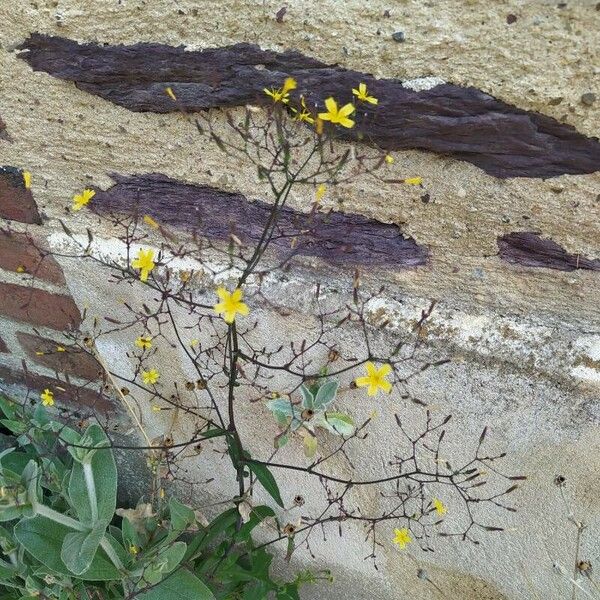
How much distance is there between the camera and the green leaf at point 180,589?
1.17 m

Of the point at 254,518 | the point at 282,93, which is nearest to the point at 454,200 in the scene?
the point at 282,93

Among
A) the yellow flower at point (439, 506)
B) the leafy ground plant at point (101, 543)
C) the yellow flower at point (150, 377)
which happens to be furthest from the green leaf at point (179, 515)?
the yellow flower at point (439, 506)

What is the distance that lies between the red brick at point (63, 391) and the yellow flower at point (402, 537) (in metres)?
0.64

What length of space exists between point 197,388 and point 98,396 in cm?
33

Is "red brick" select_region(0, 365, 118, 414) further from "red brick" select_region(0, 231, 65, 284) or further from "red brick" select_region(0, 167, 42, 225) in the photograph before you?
"red brick" select_region(0, 167, 42, 225)

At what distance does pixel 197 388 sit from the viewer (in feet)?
3.84

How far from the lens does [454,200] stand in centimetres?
79

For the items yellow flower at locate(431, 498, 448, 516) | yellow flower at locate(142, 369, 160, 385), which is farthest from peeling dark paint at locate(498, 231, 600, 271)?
yellow flower at locate(142, 369, 160, 385)

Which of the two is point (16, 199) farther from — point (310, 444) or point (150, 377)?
point (310, 444)

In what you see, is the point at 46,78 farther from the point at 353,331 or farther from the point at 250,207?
the point at 353,331

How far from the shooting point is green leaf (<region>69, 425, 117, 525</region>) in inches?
44.5

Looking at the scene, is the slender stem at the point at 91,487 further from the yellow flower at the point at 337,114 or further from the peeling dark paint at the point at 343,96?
the yellow flower at the point at 337,114

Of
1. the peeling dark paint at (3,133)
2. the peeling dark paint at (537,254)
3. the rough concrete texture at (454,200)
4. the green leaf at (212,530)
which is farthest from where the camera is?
the green leaf at (212,530)

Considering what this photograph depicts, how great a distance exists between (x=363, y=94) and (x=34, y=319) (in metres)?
0.87
